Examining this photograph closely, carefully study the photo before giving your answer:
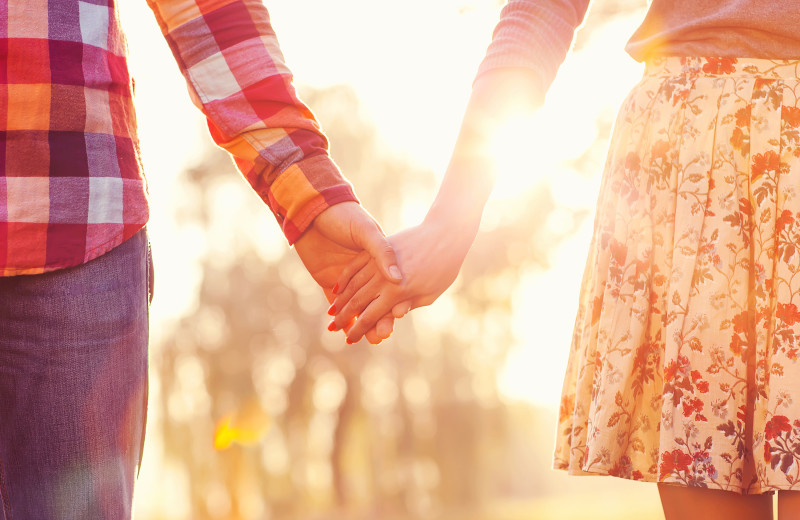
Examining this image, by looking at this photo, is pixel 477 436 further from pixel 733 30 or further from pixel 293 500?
pixel 733 30

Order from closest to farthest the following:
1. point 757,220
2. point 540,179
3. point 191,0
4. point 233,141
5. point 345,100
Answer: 1. point 757,220
2. point 191,0
3. point 233,141
4. point 540,179
5. point 345,100

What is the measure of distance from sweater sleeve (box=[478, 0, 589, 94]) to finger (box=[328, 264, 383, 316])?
516mm

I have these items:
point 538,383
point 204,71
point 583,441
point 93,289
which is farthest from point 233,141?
point 538,383

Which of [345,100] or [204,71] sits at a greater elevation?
[345,100]

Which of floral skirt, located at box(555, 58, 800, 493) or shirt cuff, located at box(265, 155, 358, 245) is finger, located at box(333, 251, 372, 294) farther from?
floral skirt, located at box(555, 58, 800, 493)

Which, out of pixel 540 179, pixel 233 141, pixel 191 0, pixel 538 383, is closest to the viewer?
pixel 191 0

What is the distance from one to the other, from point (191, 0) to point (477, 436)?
529 inches

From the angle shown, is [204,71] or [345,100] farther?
[345,100]

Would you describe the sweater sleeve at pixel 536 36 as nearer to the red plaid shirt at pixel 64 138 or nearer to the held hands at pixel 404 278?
the held hands at pixel 404 278

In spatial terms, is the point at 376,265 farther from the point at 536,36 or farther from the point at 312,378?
the point at 312,378

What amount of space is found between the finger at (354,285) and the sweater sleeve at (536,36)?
52cm

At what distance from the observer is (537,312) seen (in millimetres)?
13633

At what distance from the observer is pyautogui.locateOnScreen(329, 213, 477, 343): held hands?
2.04m

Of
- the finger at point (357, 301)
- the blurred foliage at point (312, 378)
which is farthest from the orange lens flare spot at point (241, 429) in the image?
the finger at point (357, 301)
